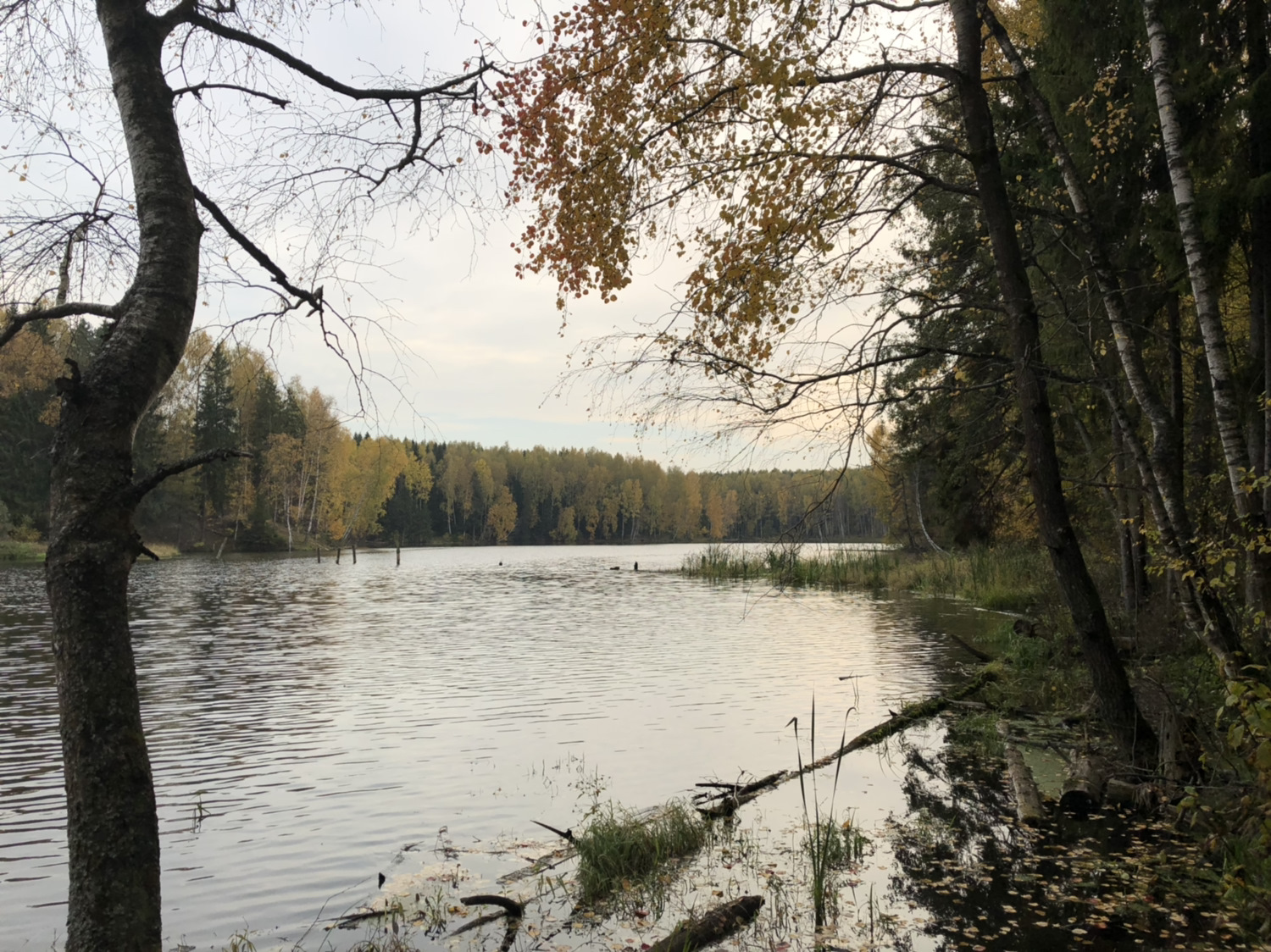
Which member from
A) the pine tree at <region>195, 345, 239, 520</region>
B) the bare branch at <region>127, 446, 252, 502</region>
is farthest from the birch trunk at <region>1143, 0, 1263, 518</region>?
the pine tree at <region>195, 345, 239, 520</region>

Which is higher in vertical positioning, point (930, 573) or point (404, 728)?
point (930, 573)

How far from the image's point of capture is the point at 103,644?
3.05 metres

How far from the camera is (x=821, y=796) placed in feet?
26.1

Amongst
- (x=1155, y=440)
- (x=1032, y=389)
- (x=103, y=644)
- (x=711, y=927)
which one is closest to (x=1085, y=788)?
(x=1155, y=440)

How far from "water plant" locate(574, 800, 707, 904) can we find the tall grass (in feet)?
8.27

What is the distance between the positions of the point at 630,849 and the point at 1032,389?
15.1 feet

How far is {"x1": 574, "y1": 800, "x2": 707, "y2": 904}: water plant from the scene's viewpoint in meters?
5.88

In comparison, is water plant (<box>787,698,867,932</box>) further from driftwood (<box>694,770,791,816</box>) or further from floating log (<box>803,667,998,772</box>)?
floating log (<box>803,667,998,772</box>)

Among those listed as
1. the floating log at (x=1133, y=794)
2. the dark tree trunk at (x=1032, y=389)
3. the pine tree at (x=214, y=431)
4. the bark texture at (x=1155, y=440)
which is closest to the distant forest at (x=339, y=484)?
the pine tree at (x=214, y=431)

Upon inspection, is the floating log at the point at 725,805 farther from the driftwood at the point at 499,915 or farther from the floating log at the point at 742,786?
the driftwood at the point at 499,915

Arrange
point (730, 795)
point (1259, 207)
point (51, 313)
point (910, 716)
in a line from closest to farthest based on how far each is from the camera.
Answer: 1. point (51, 313)
2. point (1259, 207)
3. point (730, 795)
4. point (910, 716)

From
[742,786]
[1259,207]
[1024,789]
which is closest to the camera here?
[1259,207]

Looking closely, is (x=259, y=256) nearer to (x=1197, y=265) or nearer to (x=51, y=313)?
(x=51, y=313)

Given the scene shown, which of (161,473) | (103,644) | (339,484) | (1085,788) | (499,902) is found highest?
(339,484)
